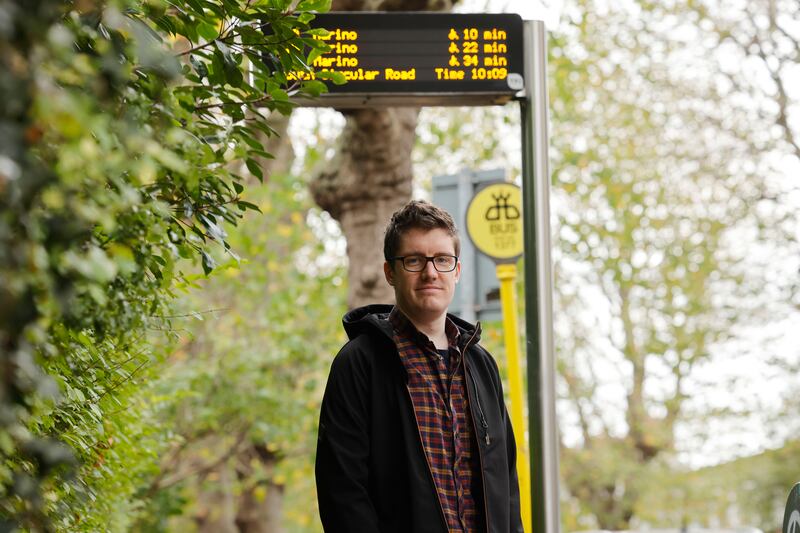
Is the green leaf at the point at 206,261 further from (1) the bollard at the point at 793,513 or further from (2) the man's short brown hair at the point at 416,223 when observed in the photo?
(1) the bollard at the point at 793,513

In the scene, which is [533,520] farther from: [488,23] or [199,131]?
[199,131]

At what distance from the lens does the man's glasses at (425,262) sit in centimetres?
352

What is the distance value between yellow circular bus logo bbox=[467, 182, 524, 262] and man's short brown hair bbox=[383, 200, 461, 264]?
2.74 metres

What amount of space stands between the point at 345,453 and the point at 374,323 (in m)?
0.48

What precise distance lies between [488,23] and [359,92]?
76 cm

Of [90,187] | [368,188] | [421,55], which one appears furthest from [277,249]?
[90,187]

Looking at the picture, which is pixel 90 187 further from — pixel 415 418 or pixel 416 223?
pixel 416 223

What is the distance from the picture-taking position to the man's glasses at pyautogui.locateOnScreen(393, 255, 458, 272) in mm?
3521

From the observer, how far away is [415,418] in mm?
3357

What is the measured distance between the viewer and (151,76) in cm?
212

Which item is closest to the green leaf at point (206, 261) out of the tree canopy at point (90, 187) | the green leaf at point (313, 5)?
the tree canopy at point (90, 187)

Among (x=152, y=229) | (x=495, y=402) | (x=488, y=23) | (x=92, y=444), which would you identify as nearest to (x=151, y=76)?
(x=152, y=229)

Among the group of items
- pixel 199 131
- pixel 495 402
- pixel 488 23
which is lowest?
pixel 495 402

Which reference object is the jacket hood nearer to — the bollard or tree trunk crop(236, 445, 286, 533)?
the bollard
